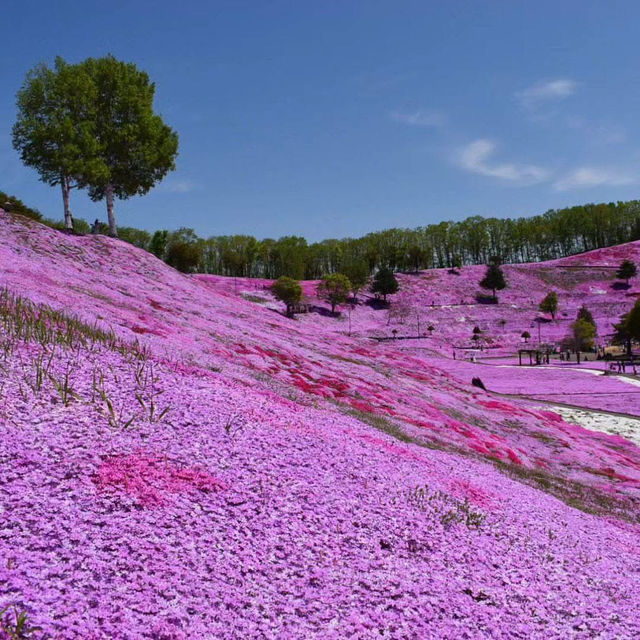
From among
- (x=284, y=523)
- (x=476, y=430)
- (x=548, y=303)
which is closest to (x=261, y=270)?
(x=548, y=303)

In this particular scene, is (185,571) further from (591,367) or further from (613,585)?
(591,367)

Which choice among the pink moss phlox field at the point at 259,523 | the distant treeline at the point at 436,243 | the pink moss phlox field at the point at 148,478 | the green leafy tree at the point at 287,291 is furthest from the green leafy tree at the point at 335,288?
the pink moss phlox field at the point at 148,478

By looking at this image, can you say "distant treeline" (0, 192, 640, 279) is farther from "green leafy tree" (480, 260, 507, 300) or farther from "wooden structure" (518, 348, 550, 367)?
"wooden structure" (518, 348, 550, 367)

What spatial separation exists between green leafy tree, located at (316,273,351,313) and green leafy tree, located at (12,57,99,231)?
2450 inches

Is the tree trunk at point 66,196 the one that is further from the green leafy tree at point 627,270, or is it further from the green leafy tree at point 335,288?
the green leafy tree at point 627,270

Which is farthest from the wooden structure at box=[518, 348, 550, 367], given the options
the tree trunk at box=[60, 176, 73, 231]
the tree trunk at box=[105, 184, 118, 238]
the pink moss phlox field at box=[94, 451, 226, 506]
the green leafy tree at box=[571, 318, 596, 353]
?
the pink moss phlox field at box=[94, 451, 226, 506]

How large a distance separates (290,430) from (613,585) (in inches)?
223

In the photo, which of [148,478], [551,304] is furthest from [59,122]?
[551,304]

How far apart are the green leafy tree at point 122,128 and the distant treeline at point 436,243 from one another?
298 ft

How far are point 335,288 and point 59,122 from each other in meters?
65.5

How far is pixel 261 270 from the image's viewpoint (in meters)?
154

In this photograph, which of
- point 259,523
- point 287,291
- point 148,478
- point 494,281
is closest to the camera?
point 259,523

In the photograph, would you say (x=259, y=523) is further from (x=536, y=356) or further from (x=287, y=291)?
(x=287, y=291)

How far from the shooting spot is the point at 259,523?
5.84 meters
